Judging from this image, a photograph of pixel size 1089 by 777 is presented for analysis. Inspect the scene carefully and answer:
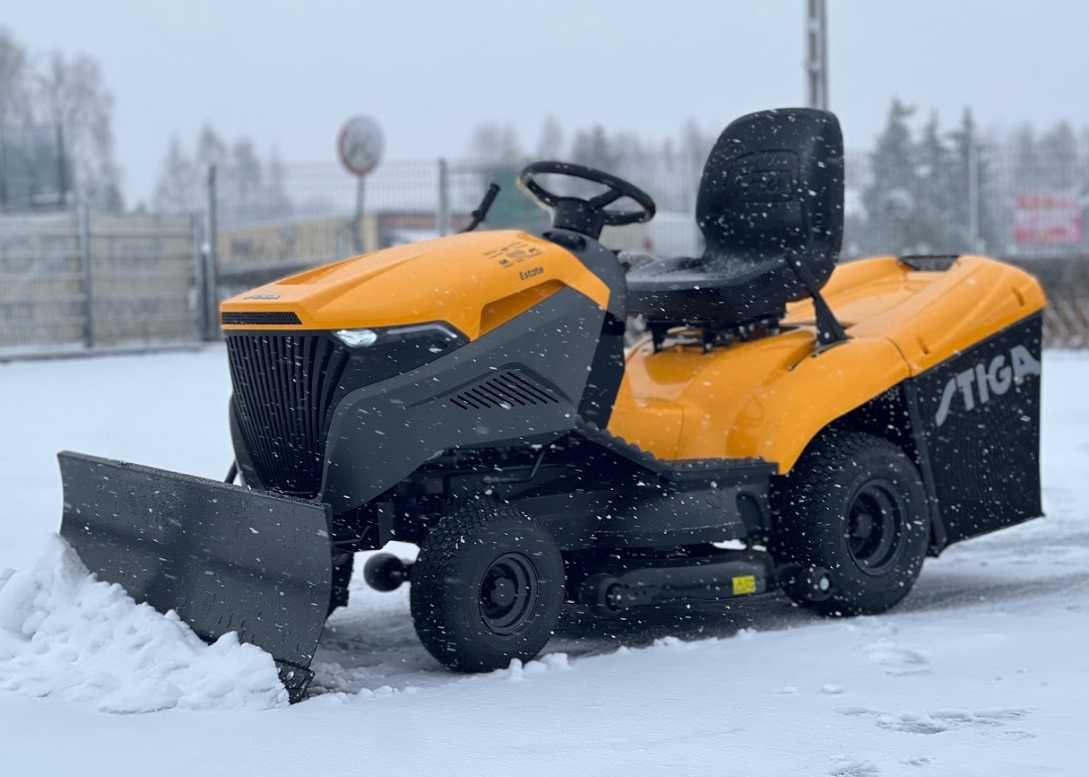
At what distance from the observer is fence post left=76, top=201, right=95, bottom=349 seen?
16688 mm

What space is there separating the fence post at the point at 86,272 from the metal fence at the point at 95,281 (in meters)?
0.01

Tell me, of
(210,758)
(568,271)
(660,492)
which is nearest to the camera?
(210,758)

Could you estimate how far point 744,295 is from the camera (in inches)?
218

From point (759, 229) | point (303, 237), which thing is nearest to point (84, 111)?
point (303, 237)

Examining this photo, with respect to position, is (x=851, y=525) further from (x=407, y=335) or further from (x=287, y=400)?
(x=287, y=400)

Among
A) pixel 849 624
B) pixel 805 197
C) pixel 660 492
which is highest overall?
pixel 805 197

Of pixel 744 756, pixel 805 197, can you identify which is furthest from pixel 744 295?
pixel 744 756

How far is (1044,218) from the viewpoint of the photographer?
21.9 meters

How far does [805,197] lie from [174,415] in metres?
6.04

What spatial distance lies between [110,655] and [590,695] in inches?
49.0

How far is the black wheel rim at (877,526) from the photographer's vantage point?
18.0 feet

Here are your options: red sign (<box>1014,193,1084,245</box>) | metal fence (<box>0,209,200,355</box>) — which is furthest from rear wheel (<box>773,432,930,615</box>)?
red sign (<box>1014,193,1084,245</box>)

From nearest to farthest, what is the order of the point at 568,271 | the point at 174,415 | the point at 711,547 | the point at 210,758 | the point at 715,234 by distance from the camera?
the point at 210,758
the point at 568,271
the point at 711,547
the point at 715,234
the point at 174,415

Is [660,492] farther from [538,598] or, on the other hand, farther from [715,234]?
[715,234]
